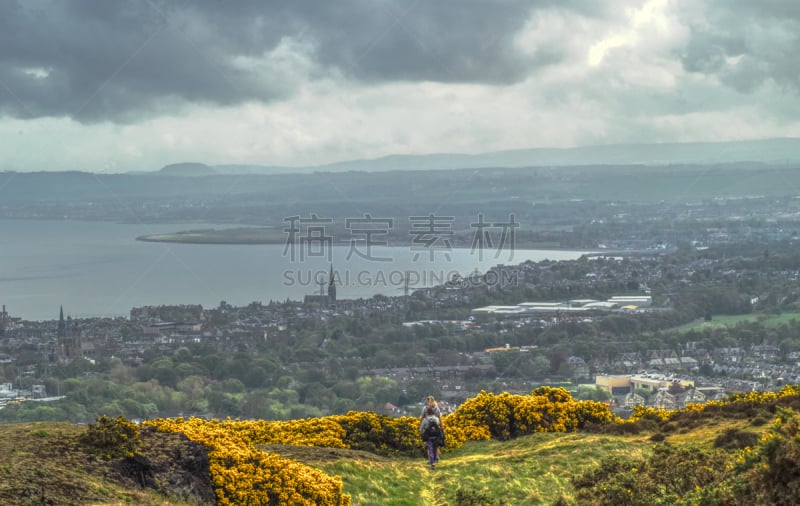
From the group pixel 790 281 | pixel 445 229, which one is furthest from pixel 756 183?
pixel 790 281

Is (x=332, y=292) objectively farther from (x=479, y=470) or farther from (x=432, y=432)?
(x=479, y=470)

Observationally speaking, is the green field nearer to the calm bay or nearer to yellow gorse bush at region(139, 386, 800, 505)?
the calm bay

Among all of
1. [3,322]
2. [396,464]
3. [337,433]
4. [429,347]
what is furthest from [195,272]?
[396,464]

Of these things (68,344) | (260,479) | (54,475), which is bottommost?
(68,344)

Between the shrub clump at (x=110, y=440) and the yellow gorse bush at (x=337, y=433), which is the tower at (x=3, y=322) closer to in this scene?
the yellow gorse bush at (x=337, y=433)

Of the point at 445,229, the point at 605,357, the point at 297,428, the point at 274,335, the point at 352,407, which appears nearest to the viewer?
the point at 297,428

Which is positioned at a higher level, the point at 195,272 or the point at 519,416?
the point at 519,416

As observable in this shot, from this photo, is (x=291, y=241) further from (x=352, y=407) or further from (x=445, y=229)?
(x=352, y=407)

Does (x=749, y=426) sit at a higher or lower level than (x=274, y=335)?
higher

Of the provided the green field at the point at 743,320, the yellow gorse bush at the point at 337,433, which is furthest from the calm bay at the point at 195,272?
the yellow gorse bush at the point at 337,433
